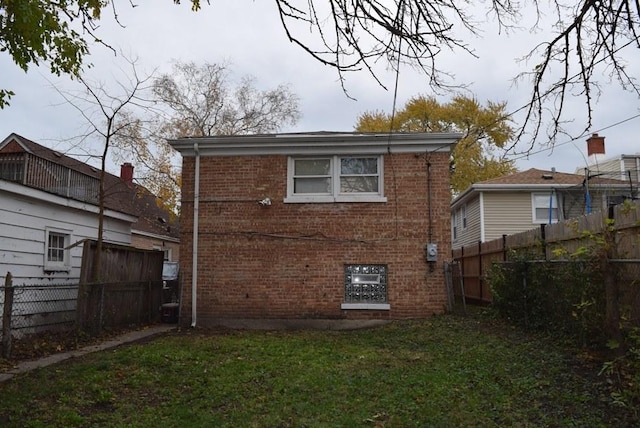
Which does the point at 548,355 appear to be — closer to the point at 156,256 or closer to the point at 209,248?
the point at 209,248

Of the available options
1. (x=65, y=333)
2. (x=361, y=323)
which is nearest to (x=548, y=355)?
(x=361, y=323)

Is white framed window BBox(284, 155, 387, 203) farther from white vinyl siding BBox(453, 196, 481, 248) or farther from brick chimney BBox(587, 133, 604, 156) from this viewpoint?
brick chimney BBox(587, 133, 604, 156)

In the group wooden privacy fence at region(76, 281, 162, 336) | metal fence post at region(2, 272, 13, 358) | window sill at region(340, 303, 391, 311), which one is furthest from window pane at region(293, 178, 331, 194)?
metal fence post at region(2, 272, 13, 358)

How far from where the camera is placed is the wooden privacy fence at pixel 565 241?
20.2 feet

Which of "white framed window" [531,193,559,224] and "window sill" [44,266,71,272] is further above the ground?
"white framed window" [531,193,559,224]

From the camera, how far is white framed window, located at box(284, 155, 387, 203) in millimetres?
11516

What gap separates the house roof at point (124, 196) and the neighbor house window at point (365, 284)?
6689 millimetres

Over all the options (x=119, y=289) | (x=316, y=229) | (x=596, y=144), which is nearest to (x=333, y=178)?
(x=316, y=229)

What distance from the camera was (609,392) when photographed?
192 inches

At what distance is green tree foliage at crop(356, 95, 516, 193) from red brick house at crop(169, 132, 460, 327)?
21266mm

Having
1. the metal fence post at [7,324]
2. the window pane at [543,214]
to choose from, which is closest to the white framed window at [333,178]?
the metal fence post at [7,324]

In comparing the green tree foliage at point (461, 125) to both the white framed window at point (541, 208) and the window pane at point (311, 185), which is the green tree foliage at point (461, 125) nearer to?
the white framed window at point (541, 208)

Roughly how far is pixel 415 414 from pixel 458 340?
360 centimetres

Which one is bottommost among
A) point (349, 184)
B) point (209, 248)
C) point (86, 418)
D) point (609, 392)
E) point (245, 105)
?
point (86, 418)
